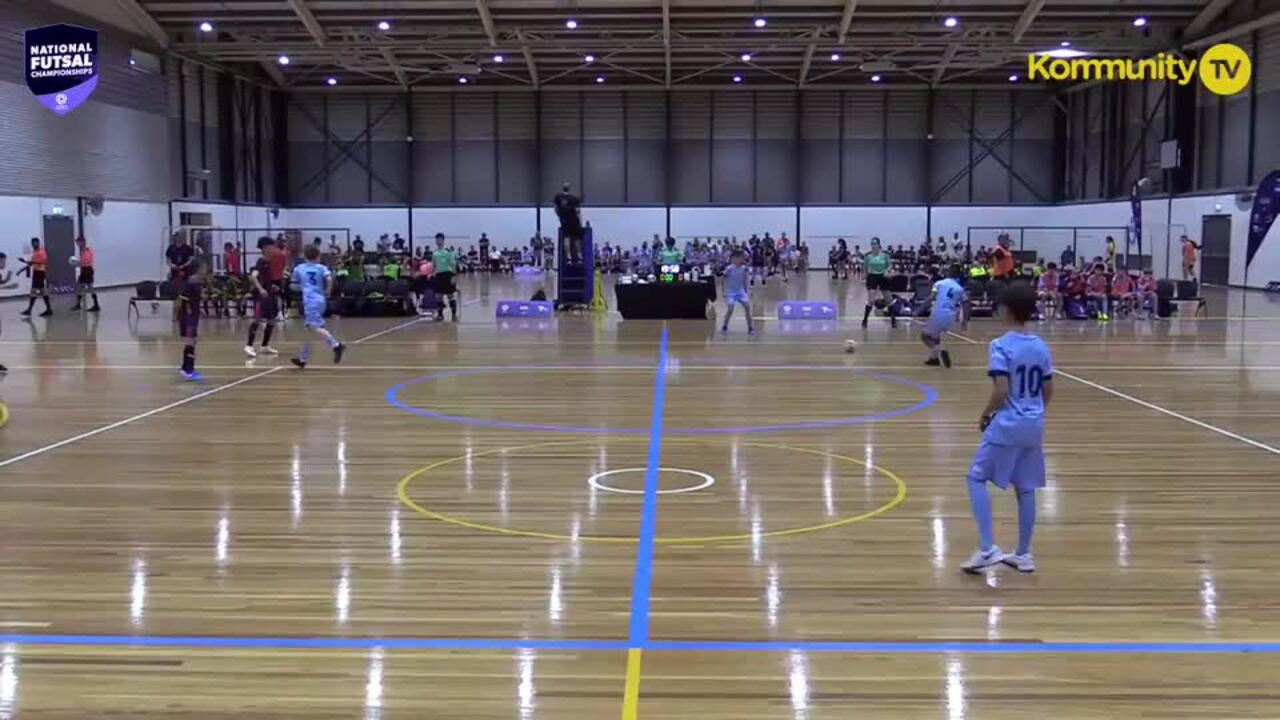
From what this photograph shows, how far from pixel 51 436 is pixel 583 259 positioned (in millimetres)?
18317

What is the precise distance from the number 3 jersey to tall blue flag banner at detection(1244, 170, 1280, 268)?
3285 cm

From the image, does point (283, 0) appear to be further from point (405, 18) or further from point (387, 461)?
point (387, 461)

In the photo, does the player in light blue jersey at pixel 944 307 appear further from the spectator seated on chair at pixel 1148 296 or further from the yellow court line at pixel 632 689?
the yellow court line at pixel 632 689

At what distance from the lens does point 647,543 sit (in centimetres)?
760

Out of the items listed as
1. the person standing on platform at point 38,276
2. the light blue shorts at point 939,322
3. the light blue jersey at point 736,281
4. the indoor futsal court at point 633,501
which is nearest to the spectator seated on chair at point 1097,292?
the indoor futsal court at point 633,501

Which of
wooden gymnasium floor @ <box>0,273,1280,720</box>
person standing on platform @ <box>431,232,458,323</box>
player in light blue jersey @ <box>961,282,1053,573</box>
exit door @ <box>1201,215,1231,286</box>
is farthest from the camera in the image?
exit door @ <box>1201,215,1231,286</box>

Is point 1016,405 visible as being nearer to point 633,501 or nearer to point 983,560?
point 983,560

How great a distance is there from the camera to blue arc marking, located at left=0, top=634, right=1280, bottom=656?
5.61 metres

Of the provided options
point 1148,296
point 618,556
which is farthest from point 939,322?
point 1148,296

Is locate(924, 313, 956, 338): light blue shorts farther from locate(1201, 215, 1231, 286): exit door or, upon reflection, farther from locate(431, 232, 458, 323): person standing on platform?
locate(1201, 215, 1231, 286): exit door

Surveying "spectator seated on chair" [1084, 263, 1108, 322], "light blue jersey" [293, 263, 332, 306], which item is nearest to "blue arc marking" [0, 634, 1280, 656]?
"light blue jersey" [293, 263, 332, 306]

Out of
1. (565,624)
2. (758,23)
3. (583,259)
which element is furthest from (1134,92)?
Result: (565,624)

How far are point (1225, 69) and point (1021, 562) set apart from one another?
37.6 m

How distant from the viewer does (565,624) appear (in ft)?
19.7
